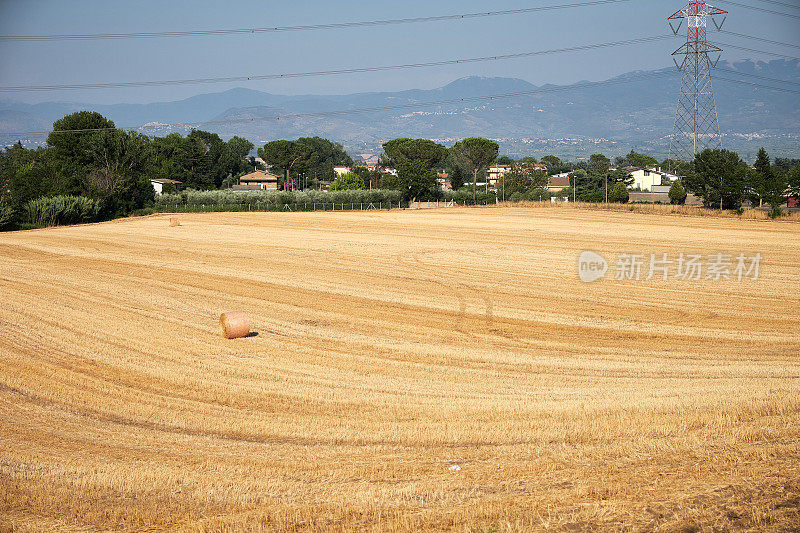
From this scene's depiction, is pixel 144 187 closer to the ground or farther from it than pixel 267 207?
farther from it

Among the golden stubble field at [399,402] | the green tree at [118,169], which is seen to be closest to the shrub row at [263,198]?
the green tree at [118,169]

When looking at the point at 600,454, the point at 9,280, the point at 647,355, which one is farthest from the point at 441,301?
the point at 9,280

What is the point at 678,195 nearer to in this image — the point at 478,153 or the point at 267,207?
the point at 267,207

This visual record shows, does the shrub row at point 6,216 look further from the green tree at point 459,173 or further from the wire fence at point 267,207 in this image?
the green tree at point 459,173

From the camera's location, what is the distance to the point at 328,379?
15656 millimetres

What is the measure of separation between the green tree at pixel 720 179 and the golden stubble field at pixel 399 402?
160ft

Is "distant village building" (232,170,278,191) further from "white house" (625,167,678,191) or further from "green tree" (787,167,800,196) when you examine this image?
"green tree" (787,167,800,196)

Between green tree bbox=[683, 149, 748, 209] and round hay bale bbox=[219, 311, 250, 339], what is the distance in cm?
7044

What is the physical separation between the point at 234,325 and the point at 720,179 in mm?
75107

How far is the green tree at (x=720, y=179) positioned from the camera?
3034 inches

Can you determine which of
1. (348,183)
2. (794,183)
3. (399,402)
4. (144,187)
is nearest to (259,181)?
(348,183)

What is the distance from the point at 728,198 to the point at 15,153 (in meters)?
140

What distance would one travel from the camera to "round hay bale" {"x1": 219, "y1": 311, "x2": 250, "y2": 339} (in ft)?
63.6

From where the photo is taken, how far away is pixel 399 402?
13.9 metres
